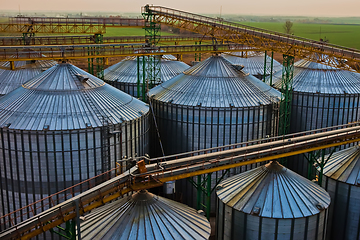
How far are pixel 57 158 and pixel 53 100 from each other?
4608mm

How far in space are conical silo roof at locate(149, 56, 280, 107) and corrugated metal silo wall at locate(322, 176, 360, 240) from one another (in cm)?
1017

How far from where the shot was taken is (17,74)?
43.8 metres

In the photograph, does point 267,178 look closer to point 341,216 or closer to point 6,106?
point 341,216

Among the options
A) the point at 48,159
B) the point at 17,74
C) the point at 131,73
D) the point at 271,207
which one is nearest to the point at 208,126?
the point at 271,207

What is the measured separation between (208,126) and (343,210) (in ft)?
42.0

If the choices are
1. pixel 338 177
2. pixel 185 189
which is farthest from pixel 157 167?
pixel 338 177

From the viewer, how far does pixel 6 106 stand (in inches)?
1126

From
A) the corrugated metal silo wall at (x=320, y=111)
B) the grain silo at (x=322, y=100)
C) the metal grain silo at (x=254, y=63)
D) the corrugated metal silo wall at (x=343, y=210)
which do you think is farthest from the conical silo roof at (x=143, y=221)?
the metal grain silo at (x=254, y=63)

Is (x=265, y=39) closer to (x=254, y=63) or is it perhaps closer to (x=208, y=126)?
(x=208, y=126)

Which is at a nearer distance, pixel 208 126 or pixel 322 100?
pixel 208 126

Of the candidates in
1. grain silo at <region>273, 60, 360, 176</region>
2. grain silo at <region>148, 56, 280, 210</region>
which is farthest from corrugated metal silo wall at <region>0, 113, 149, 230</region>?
grain silo at <region>273, 60, 360, 176</region>

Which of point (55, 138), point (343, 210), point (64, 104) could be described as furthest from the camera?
point (343, 210)

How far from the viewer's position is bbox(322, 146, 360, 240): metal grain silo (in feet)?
91.5

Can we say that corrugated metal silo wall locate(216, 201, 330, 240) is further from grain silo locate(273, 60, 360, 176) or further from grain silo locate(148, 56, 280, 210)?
grain silo locate(273, 60, 360, 176)
